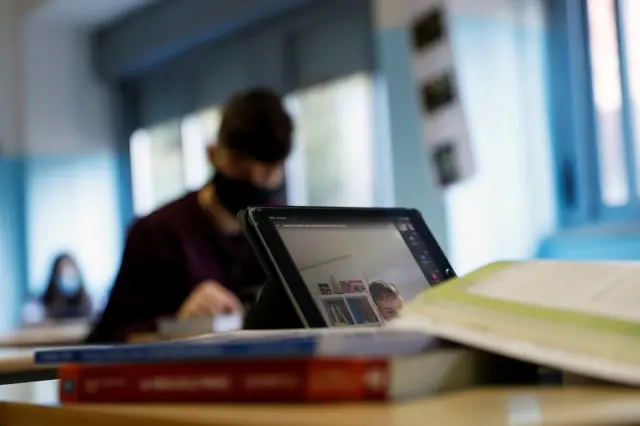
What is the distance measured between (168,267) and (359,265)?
1.25 metres

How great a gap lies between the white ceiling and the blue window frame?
2234 mm

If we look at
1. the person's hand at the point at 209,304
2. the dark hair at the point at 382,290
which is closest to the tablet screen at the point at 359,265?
the dark hair at the point at 382,290

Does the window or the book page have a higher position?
the window

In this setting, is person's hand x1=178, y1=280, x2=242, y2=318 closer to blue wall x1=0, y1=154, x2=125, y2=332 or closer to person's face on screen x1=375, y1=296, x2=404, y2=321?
person's face on screen x1=375, y1=296, x2=404, y2=321

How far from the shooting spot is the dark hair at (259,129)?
6.19 feet

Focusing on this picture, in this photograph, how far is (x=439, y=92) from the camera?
95.0 inches

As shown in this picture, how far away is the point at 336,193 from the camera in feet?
11.0

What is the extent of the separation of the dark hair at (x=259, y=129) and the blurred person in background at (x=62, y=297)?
249 centimetres

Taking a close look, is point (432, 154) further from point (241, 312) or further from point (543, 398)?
point (543, 398)

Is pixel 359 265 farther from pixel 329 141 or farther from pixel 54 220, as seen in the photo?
pixel 54 220

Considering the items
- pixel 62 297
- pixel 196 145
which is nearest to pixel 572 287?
pixel 196 145

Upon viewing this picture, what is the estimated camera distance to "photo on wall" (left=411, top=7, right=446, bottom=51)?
2402mm

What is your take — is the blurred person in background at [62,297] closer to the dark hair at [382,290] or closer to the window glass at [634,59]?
the window glass at [634,59]

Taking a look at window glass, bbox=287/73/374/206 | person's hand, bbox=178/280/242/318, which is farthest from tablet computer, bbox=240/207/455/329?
window glass, bbox=287/73/374/206
